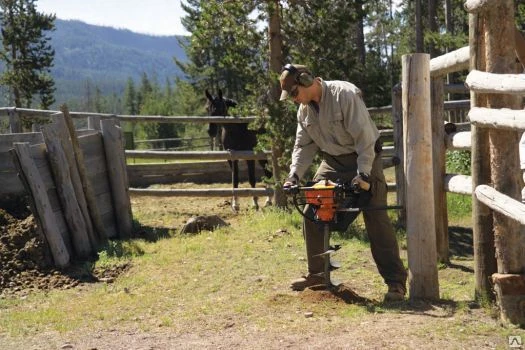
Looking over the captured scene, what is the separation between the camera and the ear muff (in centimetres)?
491

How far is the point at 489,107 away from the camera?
4.38 m

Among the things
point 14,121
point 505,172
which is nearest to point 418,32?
point 14,121

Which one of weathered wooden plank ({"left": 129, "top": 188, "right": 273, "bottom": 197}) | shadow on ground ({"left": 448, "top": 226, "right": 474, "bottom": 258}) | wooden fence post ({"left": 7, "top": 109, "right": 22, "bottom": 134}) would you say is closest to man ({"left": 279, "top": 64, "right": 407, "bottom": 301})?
shadow on ground ({"left": 448, "top": 226, "right": 474, "bottom": 258})

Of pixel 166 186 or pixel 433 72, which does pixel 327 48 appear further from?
pixel 166 186

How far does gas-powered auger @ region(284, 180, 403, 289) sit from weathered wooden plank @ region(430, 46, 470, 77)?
1.15 m

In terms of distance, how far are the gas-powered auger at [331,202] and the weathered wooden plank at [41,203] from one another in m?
3.38

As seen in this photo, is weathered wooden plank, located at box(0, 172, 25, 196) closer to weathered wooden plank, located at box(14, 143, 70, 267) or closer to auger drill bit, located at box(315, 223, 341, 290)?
weathered wooden plank, located at box(14, 143, 70, 267)

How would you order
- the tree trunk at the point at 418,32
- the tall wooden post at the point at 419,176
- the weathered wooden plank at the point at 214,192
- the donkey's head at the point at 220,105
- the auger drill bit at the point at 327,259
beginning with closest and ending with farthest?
the tall wooden post at the point at 419,176 < the auger drill bit at the point at 327,259 < the weathered wooden plank at the point at 214,192 < the donkey's head at the point at 220,105 < the tree trunk at the point at 418,32

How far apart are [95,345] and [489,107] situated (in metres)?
3.02

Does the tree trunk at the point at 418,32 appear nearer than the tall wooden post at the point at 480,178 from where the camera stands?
No

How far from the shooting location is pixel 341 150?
518cm

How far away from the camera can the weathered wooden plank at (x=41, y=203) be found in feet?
24.2

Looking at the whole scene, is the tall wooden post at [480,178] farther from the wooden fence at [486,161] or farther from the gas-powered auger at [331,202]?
the gas-powered auger at [331,202]

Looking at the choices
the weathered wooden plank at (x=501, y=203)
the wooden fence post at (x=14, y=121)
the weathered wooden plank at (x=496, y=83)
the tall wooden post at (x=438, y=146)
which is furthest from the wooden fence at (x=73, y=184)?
the weathered wooden plank at (x=496, y=83)
